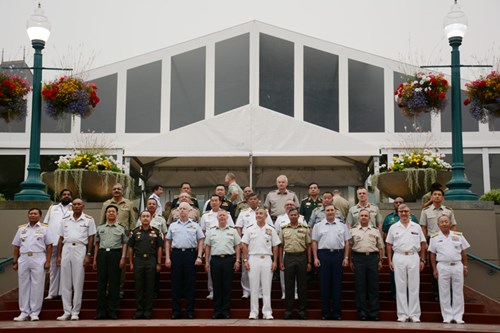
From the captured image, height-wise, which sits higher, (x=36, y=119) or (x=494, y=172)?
(x=36, y=119)

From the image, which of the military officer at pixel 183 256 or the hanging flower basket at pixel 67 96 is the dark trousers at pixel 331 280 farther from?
the hanging flower basket at pixel 67 96

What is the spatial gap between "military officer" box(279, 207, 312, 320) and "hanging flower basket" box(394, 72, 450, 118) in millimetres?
3590

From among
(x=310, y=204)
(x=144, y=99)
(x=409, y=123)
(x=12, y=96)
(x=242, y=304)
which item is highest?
(x=144, y=99)

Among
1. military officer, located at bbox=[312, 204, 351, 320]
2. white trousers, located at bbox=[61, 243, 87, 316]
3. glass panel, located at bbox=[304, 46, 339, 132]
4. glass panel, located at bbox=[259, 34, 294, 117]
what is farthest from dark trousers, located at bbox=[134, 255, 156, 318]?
glass panel, located at bbox=[304, 46, 339, 132]

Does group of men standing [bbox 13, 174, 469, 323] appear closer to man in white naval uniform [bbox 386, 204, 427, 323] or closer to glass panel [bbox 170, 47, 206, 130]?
man in white naval uniform [bbox 386, 204, 427, 323]

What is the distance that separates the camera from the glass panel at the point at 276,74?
17094mm

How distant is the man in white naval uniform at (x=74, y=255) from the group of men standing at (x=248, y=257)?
15 mm

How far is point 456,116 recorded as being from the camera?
1177 centimetres

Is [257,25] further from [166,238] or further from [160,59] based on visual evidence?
[166,238]

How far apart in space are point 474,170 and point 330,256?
26.2ft

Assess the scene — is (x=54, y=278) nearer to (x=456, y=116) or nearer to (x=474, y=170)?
(x=456, y=116)

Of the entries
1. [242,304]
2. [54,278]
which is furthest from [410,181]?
[54,278]

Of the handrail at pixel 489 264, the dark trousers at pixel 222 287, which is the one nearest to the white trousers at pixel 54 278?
the dark trousers at pixel 222 287

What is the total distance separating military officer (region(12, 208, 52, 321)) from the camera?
31.6ft
